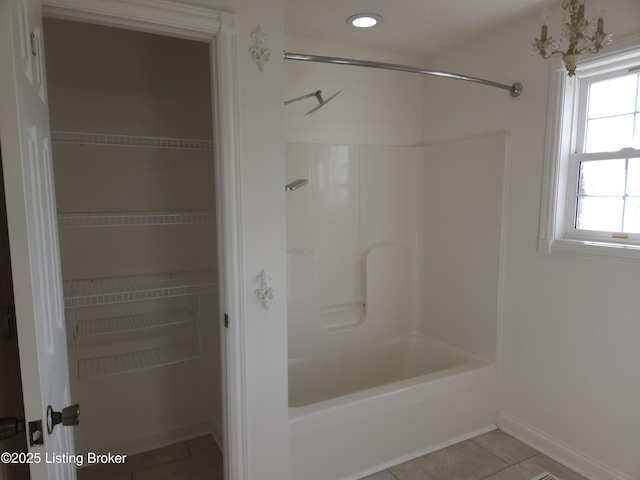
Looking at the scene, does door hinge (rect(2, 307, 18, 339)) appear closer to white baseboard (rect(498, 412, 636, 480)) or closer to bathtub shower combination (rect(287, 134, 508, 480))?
bathtub shower combination (rect(287, 134, 508, 480))

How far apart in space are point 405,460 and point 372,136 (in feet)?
6.89

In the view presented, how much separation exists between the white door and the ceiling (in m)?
1.48

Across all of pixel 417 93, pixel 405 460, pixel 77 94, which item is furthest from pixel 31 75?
pixel 417 93

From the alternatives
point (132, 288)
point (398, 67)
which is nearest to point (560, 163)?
point (398, 67)

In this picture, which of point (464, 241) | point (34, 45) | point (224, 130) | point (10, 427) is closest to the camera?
point (10, 427)

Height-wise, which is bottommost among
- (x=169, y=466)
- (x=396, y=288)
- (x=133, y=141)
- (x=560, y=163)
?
(x=169, y=466)

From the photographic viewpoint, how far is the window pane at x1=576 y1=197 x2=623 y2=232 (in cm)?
214

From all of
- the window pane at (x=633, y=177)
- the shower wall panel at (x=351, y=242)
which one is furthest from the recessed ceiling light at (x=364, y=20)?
the window pane at (x=633, y=177)

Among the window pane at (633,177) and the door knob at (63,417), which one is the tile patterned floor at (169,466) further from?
the window pane at (633,177)

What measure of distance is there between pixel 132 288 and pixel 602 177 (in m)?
2.59

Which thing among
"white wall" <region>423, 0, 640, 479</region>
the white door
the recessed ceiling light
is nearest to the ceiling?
the recessed ceiling light

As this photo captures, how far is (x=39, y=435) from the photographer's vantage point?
881 mm

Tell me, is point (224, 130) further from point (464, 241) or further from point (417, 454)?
point (417, 454)

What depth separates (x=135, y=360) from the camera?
7.55 ft
